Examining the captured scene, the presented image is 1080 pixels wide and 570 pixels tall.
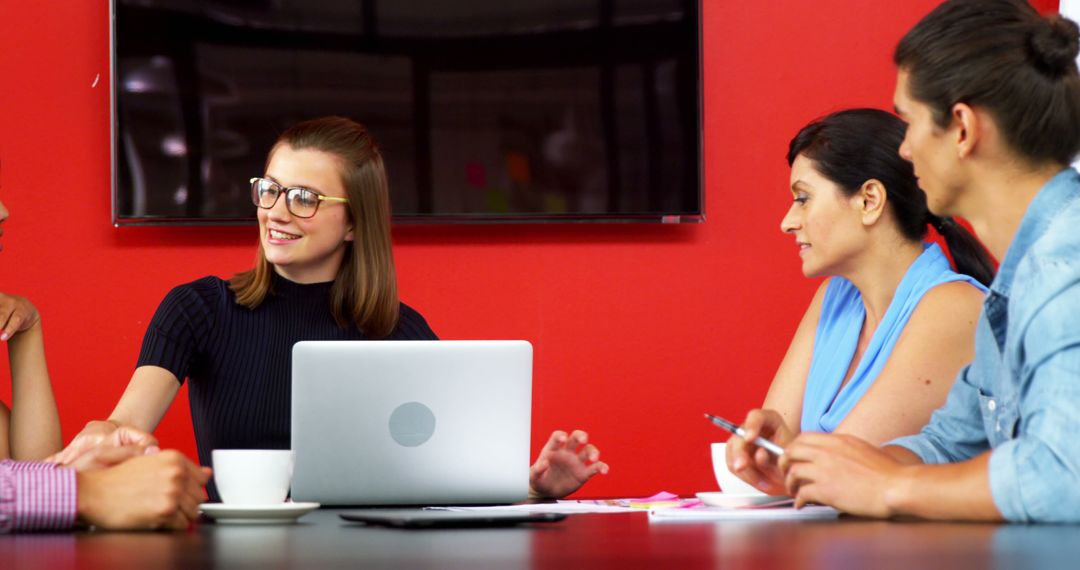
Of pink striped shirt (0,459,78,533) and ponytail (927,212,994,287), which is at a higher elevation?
ponytail (927,212,994,287)

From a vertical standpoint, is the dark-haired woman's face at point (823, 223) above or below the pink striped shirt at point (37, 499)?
above

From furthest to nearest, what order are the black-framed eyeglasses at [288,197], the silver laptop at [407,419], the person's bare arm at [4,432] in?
the black-framed eyeglasses at [288,197] < the person's bare arm at [4,432] < the silver laptop at [407,419]

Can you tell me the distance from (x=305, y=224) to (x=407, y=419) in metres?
0.82

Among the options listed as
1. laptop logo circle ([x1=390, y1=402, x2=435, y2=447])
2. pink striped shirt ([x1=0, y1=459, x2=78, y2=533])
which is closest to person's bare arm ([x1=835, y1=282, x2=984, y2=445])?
laptop logo circle ([x1=390, y1=402, x2=435, y2=447])

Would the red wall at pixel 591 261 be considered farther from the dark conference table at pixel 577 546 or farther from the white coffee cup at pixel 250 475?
the dark conference table at pixel 577 546

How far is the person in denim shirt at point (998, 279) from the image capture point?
1308mm

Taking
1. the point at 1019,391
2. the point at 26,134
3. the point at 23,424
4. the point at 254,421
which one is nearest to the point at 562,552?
the point at 1019,391

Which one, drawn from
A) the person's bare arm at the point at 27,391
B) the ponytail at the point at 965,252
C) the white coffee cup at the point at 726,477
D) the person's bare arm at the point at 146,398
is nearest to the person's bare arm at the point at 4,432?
the person's bare arm at the point at 27,391

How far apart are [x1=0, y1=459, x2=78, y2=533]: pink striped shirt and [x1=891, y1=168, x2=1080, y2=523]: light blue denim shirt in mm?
962

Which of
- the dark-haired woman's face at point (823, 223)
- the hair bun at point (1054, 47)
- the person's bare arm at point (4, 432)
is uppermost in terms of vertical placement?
the hair bun at point (1054, 47)

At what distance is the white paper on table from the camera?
4.54ft

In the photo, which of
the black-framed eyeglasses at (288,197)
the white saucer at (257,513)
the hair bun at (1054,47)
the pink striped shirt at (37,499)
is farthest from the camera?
the black-framed eyeglasses at (288,197)

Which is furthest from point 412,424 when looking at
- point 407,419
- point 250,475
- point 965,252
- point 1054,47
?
point 965,252

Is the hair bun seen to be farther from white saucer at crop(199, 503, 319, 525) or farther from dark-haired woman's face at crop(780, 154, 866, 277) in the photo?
white saucer at crop(199, 503, 319, 525)
